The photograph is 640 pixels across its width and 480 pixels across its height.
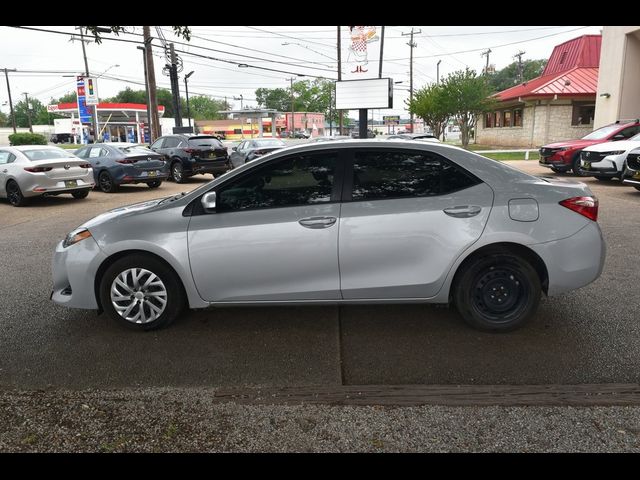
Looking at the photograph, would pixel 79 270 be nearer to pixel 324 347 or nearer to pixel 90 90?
pixel 324 347

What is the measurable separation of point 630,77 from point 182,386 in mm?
24702

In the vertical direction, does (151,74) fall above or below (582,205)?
above

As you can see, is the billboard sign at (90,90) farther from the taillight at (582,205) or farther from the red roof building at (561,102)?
the taillight at (582,205)

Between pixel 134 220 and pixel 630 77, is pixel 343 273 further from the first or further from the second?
pixel 630 77

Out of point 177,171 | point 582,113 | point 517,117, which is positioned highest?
point 582,113

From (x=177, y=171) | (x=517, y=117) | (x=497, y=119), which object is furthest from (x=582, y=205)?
(x=497, y=119)

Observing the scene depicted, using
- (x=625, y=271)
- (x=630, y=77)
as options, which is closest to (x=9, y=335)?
(x=625, y=271)

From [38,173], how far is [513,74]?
103205 mm

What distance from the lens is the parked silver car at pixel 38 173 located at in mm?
12102

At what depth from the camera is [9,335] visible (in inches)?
176

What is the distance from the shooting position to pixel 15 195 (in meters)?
12.4

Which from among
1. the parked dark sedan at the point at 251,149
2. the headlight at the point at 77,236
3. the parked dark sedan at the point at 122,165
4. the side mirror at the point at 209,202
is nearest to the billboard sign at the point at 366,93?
the parked dark sedan at the point at 251,149

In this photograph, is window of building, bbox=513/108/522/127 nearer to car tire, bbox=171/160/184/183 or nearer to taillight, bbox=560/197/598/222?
car tire, bbox=171/160/184/183

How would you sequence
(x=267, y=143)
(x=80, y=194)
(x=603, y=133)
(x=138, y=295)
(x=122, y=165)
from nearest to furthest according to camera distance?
1. (x=138, y=295)
2. (x=80, y=194)
3. (x=122, y=165)
4. (x=603, y=133)
5. (x=267, y=143)
